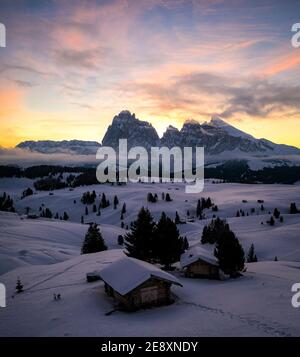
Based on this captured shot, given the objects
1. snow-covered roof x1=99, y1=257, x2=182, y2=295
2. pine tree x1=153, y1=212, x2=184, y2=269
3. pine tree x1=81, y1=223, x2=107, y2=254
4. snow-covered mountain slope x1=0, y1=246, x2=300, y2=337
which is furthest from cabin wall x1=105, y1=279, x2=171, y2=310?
pine tree x1=81, y1=223, x2=107, y2=254

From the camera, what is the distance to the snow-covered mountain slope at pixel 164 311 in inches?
846

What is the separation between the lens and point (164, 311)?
2669 cm

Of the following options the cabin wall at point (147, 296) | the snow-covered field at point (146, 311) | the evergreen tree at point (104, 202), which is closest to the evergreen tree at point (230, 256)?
the snow-covered field at point (146, 311)

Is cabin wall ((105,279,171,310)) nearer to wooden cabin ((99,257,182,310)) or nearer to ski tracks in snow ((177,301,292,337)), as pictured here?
wooden cabin ((99,257,182,310))

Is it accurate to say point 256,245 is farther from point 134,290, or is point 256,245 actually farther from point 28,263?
point 134,290

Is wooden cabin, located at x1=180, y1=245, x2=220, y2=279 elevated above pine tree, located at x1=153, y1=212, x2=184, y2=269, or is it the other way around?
pine tree, located at x1=153, y1=212, x2=184, y2=269

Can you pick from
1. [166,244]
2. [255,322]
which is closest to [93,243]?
[166,244]

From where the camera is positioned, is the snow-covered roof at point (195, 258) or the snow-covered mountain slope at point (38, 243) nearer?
the snow-covered roof at point (195, 258)

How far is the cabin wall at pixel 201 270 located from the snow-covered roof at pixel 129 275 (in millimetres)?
12450

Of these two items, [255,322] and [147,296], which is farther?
[147,296]

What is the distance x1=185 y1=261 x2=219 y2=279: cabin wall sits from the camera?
41656mm

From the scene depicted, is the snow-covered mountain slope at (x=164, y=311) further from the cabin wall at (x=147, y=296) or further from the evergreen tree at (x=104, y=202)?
the evergreen tree at (x=104, y=202)

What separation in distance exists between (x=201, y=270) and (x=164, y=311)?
16093 millimetres

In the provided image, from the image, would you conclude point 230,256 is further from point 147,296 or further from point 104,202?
point 104,202
